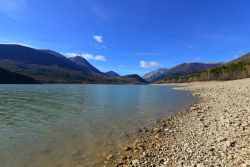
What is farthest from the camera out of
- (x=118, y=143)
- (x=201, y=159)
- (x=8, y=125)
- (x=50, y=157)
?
(x=8, y=125)

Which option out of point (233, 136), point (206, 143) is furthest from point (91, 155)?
point (233, 136)

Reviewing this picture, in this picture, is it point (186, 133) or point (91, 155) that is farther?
point (186, 133)

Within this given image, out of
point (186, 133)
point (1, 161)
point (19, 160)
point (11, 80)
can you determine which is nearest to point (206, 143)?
point (186, 133)

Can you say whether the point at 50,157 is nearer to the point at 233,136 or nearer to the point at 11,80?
the point at 233,136

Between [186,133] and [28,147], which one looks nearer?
[28,147]

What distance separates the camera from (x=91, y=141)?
15.2 meters

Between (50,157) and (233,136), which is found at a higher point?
(233,136)

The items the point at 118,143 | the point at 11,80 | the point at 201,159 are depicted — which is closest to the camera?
the point at 201,159

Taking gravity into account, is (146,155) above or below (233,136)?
below

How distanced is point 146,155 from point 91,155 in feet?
11.9

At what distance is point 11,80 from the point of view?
194750 mm

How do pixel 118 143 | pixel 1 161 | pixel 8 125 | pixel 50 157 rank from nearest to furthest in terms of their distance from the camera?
pixel 1 161, pixel 50 157, pixel 118 143, pixel 8 125

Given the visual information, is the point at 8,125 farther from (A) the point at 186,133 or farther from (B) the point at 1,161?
(A) the point at 186,133

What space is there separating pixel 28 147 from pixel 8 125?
7.83 meters
